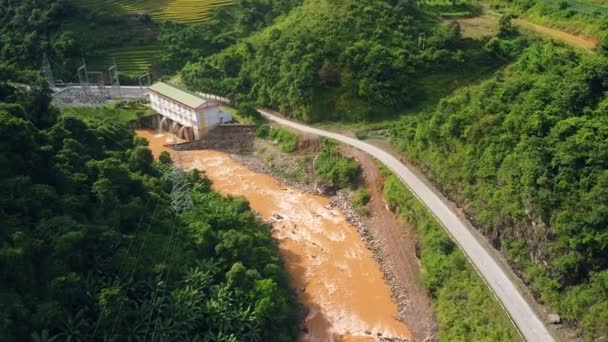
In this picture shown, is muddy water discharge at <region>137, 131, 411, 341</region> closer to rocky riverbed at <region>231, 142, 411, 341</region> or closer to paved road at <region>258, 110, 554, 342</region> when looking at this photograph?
rocky riverbed at <region>231, 142, 411, 341</region>

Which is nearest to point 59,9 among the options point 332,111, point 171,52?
point 171,52

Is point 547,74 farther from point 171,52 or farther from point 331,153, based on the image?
point 171,52

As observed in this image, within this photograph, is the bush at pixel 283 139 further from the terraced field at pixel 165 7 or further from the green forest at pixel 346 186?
the terraced field at pixel 165 7

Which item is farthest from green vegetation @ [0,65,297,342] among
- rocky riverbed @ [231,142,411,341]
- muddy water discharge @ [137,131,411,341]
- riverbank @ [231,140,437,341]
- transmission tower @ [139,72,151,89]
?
transmission tower @ [139,72,151,89]

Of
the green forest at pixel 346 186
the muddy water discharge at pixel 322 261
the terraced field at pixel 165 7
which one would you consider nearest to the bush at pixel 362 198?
the green forest at pixel 346 186

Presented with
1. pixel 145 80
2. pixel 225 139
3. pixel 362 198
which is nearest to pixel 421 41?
pixel 362 198

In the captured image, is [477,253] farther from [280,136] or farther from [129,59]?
[129,59]
